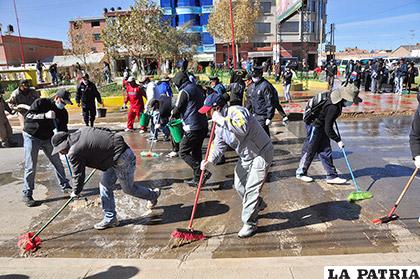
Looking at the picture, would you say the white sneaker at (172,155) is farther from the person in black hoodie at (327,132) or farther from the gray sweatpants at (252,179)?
the gray sweatpants at (252,179)

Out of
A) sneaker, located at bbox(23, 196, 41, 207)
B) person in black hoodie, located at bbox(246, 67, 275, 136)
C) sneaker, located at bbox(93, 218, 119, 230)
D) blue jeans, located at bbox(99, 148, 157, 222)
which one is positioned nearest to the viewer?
blue jeans, located at bbox(99, 148, 157, 222)

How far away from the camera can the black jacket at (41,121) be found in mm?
4895

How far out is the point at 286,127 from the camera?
1030 cm

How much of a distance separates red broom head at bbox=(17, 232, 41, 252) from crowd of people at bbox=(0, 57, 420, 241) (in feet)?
2.45

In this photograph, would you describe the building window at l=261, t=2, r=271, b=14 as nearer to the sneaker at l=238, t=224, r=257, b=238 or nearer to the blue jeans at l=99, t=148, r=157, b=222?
the blue jeans at l=99, t=148, r=157, b=222

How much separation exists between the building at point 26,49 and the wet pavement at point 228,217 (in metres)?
39.0

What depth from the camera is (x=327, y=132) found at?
16.1 ft

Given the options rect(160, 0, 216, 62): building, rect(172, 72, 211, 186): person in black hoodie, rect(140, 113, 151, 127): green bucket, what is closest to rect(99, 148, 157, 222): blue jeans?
rect(172, 72, 211, 186): person in black hoodie

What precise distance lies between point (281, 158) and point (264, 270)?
4062 millimetres

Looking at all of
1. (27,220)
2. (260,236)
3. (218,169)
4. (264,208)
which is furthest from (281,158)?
(27,220)

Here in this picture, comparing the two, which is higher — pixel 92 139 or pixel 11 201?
pixel 92 139

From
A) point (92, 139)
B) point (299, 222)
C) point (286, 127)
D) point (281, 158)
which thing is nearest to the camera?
point (92, 139)

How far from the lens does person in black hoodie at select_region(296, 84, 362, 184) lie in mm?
4795

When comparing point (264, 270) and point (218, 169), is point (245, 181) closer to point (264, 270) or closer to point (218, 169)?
point (264, 270)
